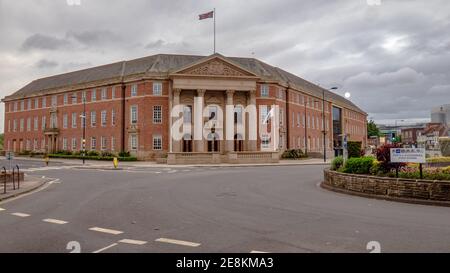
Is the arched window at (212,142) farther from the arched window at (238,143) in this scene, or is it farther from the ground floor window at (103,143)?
the ground floor window at (103,143)

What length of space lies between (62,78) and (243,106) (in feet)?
136

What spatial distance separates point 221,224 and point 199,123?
143ft

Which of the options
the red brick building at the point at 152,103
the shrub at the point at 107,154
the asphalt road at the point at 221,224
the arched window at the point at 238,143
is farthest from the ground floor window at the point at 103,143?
the asphalt road at the point at 221,224

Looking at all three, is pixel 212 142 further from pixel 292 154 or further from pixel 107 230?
pixel 107 230

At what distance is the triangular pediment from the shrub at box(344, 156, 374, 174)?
1476 inches

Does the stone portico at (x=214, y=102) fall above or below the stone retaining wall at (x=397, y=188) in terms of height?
above

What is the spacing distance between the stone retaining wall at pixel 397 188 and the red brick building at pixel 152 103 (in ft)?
101

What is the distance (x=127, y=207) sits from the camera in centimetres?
1148

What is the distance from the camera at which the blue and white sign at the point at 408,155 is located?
42.5 feet

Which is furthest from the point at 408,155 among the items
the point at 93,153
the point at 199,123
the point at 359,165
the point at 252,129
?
the point at 93,153

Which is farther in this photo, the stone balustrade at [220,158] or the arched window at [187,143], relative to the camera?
the arched window at [187,143]

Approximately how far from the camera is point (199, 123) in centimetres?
5191
